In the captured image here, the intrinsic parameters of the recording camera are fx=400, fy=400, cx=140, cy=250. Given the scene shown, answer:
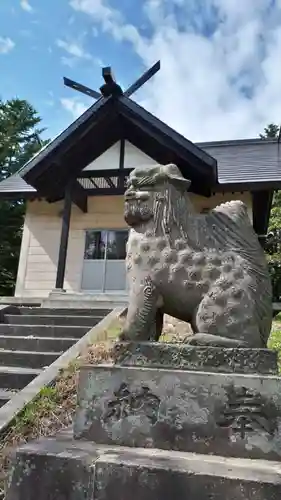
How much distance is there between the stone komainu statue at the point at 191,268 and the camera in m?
2.16

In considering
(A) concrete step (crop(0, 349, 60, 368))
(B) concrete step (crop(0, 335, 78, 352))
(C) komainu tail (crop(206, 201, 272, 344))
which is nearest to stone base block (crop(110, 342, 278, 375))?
(C) komainu tail (crop(206, 201, 272, 344))

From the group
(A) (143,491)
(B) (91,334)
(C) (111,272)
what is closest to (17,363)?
(B) (91,334)

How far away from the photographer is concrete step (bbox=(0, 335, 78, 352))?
16.4ft

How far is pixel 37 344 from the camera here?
16.6ft

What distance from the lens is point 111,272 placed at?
36.8 feet

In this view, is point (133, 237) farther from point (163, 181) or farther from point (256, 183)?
point (256, 183)

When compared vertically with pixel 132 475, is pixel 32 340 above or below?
above

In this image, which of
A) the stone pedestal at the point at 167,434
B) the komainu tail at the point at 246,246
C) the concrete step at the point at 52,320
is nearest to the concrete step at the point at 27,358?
the concrete step at the point at 52,320

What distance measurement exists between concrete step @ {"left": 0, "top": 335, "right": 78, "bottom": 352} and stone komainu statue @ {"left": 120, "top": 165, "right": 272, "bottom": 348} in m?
2.93

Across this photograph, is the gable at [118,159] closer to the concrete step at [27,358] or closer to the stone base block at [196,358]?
the concrete step at [27,358]

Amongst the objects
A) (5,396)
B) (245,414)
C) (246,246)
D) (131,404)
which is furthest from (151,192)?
(5,396)

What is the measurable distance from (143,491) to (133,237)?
1.32 m

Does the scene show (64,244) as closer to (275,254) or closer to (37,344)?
(37,344)

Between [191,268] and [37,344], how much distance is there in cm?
340
